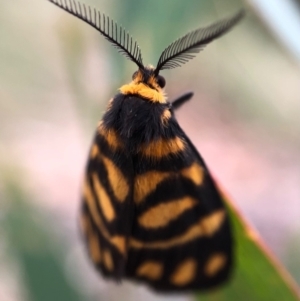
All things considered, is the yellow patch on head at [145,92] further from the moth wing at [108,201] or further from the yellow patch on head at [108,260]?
the yellow patch on head at [108,260]

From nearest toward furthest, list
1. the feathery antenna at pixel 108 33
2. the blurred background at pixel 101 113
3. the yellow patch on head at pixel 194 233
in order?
the feathery antenna at pixel 108 33, the yellow patch on head at pixel 194 233, the blurred background at pixel 101 113

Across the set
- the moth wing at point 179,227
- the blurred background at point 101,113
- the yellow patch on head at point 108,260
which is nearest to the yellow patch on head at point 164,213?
the moth wing at point 179,227

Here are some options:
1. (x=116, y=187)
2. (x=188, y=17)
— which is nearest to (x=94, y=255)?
(x=116, y=187)

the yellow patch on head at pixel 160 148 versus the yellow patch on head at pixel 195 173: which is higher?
the yellow patch on head at pixel 160 148

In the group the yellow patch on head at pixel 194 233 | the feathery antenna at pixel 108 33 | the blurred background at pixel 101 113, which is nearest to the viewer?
the feathery antenna at pixel 108 33

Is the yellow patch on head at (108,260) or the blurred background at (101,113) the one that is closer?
the yellow patch on head at (108,260)

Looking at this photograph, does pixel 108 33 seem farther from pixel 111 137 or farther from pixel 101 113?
pixel 101 113

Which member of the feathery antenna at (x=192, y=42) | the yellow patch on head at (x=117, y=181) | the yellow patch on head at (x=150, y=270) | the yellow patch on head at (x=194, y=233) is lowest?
the yellow patch on head at (x=150, y=270)

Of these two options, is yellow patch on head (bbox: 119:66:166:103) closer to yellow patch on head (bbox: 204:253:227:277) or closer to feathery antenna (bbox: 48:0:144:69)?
feathery antenna (bbox: 48:0:144:69)

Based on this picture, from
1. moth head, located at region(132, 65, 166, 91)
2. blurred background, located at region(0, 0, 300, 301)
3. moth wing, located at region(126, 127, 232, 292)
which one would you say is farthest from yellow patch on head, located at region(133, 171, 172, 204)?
blurred background, located at region(0, 0, 300, 301)
